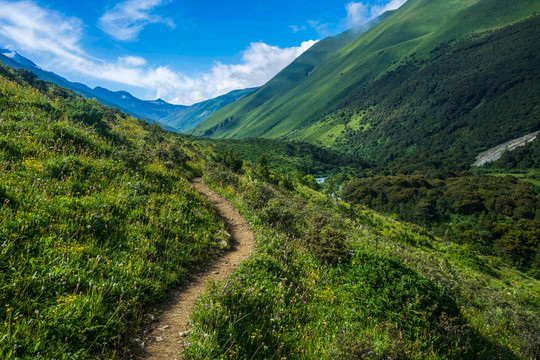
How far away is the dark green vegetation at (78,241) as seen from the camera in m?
3.00

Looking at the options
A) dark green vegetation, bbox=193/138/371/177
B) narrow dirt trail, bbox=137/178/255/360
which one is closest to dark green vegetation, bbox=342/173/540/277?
dark green vegetation, bbox=193/138/371/177

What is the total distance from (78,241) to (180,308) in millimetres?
2546

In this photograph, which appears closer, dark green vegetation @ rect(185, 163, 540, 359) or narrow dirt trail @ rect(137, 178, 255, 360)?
narrow dirt trail @ rect(137, 178, 255, 360)

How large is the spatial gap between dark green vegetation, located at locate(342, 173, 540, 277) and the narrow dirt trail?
66661mm

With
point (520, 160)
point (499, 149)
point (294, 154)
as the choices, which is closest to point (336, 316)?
point (294, 154)

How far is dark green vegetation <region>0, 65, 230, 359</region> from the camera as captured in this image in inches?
118

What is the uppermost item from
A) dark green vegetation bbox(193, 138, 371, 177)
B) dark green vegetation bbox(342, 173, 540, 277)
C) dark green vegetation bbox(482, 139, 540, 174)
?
dark green vegetation bbox(193, 138, 371, 177)

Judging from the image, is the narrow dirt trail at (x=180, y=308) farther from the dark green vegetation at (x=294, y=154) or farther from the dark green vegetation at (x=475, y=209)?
the dark green vegetation at (x=294, y=154)

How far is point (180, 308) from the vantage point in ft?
15.1

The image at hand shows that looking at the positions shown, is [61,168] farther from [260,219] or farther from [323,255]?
[323,255]

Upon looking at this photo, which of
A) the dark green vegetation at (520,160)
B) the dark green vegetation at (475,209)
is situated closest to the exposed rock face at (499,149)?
the dark green vegetation at (520,160)

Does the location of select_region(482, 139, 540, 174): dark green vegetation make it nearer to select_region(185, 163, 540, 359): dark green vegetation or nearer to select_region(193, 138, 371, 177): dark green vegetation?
select_region(193, 138, 371, 177): dark green vegetation

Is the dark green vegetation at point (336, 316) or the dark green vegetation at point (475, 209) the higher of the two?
the dark green vegetation at point (336, 316)

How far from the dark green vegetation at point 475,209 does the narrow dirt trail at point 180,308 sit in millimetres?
66661
